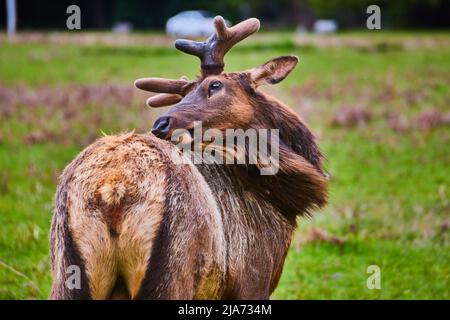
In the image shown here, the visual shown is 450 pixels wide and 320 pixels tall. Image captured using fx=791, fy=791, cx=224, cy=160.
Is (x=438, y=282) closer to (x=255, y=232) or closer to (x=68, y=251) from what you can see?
(x=255, y=232)

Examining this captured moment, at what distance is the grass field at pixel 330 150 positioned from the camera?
7141 millimetres

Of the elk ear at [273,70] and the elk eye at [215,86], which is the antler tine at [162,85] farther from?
the elk ear at [273,70]

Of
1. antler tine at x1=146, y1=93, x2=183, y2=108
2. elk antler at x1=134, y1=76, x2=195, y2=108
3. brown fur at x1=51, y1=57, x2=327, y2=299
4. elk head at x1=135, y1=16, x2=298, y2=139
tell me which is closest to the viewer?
brown fur at x1=51, y1=57, x2=327, y2=299

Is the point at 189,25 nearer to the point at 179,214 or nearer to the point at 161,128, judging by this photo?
the point at 161,128

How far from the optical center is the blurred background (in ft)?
23.6

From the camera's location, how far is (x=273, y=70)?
518cm

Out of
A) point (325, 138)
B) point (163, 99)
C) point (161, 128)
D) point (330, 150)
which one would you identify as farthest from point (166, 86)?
point (325, 138)

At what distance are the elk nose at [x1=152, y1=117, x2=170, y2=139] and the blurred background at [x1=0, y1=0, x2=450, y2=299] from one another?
2.20 metres

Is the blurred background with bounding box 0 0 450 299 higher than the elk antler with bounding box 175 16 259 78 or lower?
lower

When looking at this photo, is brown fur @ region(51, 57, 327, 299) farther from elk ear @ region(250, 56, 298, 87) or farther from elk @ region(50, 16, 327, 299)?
elk ear @ region(250, 56, 298, 87)

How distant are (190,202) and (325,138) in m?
9.38

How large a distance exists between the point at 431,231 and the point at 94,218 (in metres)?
5.28

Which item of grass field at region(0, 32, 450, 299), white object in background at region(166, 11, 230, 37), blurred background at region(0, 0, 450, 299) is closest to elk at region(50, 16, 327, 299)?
grass field at region(0, 32, 450, 299)

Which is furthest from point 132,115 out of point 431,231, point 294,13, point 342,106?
point 294,13
